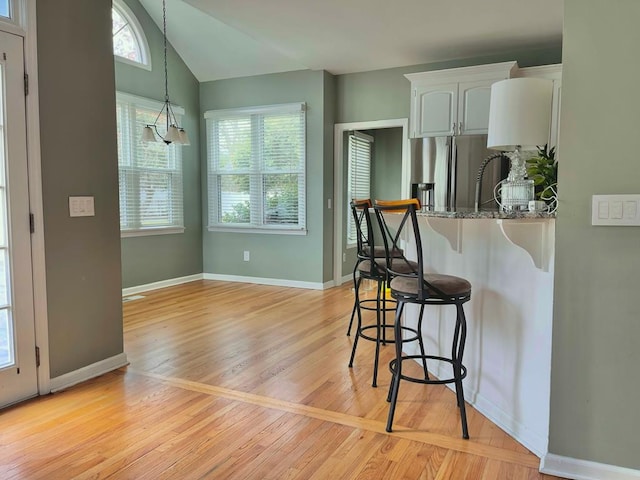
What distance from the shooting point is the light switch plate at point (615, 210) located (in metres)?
1.73

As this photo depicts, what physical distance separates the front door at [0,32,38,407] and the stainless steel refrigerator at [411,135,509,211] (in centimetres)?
348

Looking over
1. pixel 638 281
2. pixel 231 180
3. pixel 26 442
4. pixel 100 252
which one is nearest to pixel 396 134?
pixel 231 180

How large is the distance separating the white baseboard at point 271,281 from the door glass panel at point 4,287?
3.68m

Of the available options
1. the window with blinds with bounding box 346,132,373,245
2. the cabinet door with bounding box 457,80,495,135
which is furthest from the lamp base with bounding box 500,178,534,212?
the window with blinds with bounding box 346,132,373,245

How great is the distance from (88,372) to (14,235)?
0.95m

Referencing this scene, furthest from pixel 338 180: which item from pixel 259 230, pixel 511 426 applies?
pixel 511 426

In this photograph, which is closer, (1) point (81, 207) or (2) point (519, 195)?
→ (2) point (519, 195)

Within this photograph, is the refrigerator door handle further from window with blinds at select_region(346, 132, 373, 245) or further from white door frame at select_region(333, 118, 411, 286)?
window with blinds at select_region(346, 132, 373, 245)

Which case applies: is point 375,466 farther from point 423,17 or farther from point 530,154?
point 423,17

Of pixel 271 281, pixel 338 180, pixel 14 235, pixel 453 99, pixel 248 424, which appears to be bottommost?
→ pixel 248 424

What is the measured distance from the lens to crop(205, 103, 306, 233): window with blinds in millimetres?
5867

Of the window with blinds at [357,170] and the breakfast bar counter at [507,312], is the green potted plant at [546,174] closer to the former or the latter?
the breakfast bar counter at [507,312]

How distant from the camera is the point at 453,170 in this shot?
4.73 meters

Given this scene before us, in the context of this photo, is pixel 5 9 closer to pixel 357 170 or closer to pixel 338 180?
pixel 338 180
